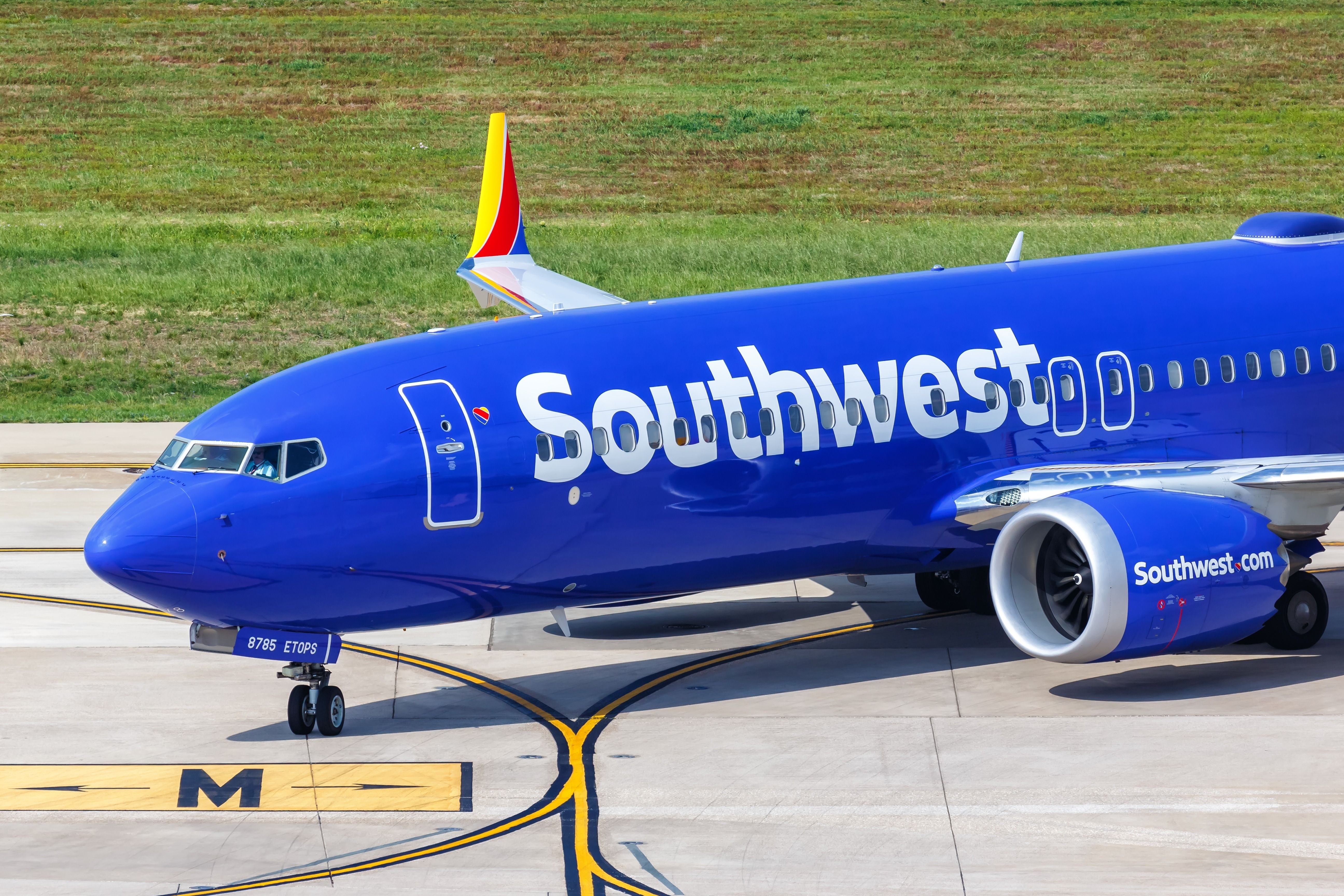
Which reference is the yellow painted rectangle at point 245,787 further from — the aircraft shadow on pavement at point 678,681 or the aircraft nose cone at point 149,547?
the aircraft nose cone at point 149,547

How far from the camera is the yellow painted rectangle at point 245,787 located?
52.7 feet

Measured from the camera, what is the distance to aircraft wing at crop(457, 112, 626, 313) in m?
29.0

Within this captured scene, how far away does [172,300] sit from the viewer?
169 ft

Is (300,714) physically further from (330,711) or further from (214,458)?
(214,458)

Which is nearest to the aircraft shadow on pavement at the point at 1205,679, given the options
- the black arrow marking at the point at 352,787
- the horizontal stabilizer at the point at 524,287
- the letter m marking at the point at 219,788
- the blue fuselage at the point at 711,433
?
the blue fuselage at the point at 711,433

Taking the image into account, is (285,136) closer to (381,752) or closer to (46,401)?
(46,401)

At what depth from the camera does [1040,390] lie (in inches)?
810

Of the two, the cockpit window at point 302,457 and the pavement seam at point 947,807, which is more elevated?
the cockpit window at point 302,457

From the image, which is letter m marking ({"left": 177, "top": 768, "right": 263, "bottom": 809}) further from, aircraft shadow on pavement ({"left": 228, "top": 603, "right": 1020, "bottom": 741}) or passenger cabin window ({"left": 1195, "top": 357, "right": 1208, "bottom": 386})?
passenger cabin window ({"left": 1195, "top": 357, "right": 1208, "bottom": 386})

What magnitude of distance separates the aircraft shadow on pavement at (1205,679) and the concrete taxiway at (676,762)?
2.1 inches

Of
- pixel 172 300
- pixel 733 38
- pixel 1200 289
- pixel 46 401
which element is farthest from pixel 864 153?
pixel 1200 289

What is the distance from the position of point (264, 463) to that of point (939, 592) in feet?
31.8

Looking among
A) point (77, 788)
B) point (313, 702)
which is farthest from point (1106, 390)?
point (77, 788)

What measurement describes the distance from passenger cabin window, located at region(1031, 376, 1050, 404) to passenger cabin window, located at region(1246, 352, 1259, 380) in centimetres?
302
